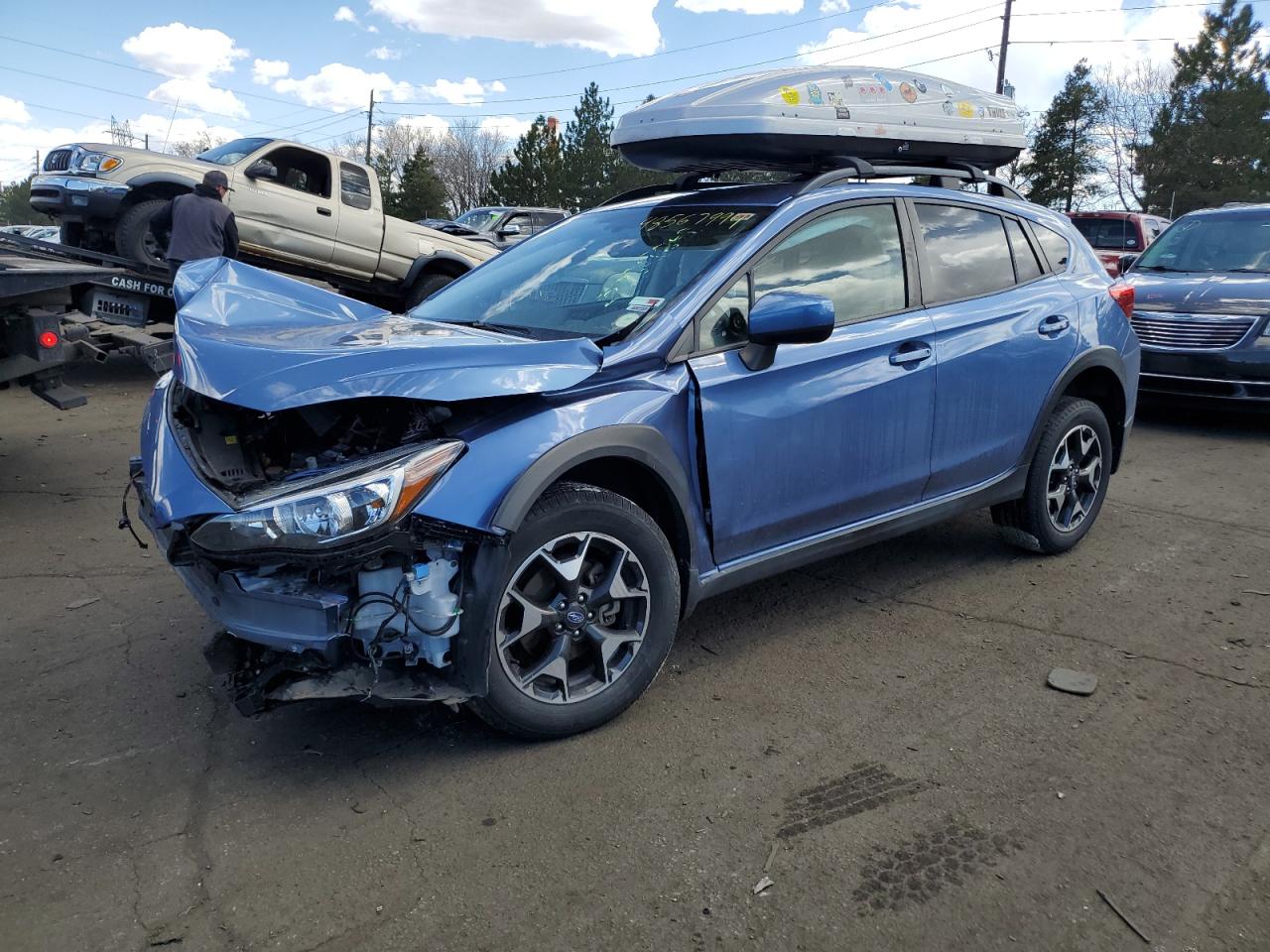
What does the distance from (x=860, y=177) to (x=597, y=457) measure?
6.36 feet

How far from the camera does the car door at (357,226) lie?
39.8 ft

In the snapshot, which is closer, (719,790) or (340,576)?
(340,576)

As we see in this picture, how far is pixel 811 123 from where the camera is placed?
4.00m

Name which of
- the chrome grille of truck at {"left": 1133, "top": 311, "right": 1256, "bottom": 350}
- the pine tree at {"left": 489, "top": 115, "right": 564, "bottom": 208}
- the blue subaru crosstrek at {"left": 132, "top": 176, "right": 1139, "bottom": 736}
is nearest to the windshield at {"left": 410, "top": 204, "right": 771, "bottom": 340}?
the blue subaru crosstrek at {"left": 132, "top": 176, "right": 1139, "bottom": 736}

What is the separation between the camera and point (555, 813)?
283 centimetres

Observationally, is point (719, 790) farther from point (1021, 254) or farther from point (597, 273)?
point (1021, 254)

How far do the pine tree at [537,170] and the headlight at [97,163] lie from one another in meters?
34.8

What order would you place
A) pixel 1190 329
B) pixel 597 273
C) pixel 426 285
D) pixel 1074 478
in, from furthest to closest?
pixel 426 285, pixel 1190 329, pixel 1074 478, pixel 597 273

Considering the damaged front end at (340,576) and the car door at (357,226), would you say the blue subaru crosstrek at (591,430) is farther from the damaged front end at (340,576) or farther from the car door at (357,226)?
the car door at (357,226)

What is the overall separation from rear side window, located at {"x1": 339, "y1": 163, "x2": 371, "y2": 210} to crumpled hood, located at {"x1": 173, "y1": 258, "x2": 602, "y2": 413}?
920cm

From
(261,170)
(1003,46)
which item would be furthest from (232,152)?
(1003,46)

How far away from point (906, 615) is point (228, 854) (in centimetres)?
279

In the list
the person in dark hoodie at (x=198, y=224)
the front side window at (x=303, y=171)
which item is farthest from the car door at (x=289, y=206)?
the person in dark hoodie at (x=198, y=224)

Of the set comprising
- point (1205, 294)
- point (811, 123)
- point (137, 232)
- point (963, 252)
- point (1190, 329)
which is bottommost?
point (1190, 329)
